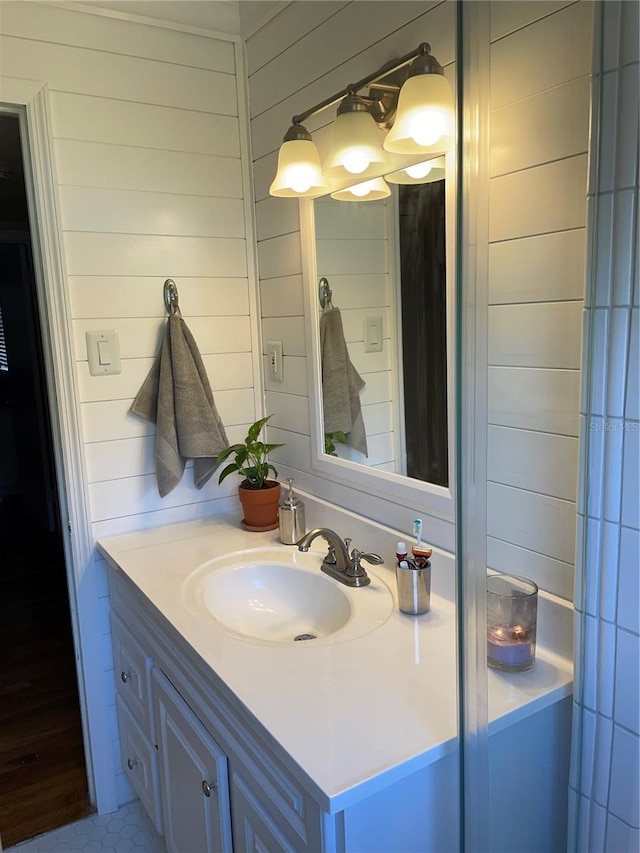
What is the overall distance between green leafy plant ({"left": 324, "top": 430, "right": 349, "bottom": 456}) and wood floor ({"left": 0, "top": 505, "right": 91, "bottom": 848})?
137 cm

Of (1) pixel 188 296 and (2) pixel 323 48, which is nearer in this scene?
(2) pixel 323 48

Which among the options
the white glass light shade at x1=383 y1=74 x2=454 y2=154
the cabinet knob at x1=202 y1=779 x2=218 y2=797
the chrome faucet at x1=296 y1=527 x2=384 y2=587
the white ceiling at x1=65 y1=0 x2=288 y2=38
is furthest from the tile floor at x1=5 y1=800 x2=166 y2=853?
the white ceiling at x1=65 y1=0 x2=288 y2=38

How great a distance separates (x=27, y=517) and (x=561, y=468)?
4.75 meters

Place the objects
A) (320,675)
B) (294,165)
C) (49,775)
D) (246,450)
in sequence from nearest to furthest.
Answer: (320,675) < (294,165) < (246,450) < (49,775)

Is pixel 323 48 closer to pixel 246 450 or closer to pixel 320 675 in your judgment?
pixel 246 450

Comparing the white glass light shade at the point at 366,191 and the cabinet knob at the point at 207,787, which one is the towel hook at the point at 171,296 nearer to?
the white glass light shade at the point at 366,191

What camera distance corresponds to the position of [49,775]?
214 cm

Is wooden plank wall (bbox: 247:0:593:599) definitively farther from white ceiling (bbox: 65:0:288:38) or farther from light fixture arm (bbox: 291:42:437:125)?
white ceiling (bbox: 65:0:288:38)

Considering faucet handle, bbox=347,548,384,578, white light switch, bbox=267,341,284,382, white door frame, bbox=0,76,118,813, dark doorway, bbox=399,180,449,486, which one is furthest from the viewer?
white light switch, bbox=267,341,284,382

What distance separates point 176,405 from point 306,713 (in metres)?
1.08

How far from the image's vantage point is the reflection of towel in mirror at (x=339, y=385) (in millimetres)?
1660

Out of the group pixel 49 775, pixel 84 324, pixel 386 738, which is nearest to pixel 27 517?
pixel 49 775

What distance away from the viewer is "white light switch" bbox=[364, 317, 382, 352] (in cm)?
155

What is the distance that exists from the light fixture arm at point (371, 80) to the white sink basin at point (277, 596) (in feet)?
3.58
